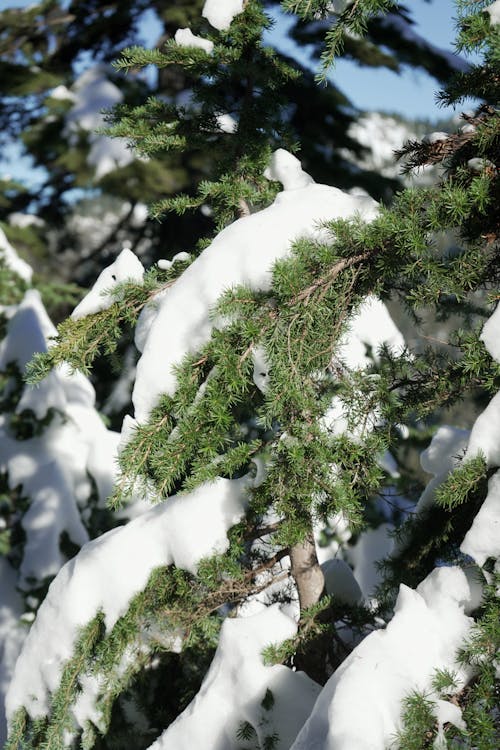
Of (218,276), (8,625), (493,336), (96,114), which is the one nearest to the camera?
(493,336)

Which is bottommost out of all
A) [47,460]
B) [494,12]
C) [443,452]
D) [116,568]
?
[47,460]

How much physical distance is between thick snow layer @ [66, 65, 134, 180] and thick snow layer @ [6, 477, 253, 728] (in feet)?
17.9

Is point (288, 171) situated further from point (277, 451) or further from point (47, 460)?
point (47, 460)

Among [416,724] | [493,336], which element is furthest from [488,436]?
[416,724]

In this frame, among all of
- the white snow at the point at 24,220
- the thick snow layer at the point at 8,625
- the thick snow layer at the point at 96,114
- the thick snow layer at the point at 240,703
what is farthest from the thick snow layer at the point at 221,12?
the white snow at the point at 24,220

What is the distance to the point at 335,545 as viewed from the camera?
27.4ft

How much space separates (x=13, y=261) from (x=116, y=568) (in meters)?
6.21

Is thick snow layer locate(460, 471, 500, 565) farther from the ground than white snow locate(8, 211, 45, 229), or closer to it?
farther from the ground

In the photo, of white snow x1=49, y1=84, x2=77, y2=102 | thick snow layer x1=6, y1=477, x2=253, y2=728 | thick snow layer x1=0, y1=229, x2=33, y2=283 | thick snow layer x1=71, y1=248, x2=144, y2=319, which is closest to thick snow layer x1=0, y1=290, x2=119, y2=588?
thick snow layer x1=0, y1=229, x2=33, y2=283

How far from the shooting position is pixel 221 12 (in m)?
3.69

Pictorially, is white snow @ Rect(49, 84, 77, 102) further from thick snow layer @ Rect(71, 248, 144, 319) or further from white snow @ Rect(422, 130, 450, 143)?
white snow @ Rect(422, 130, 450, 143)

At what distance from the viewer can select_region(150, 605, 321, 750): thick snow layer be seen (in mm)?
2918

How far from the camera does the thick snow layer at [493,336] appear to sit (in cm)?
258

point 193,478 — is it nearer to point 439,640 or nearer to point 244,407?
point 244,407
